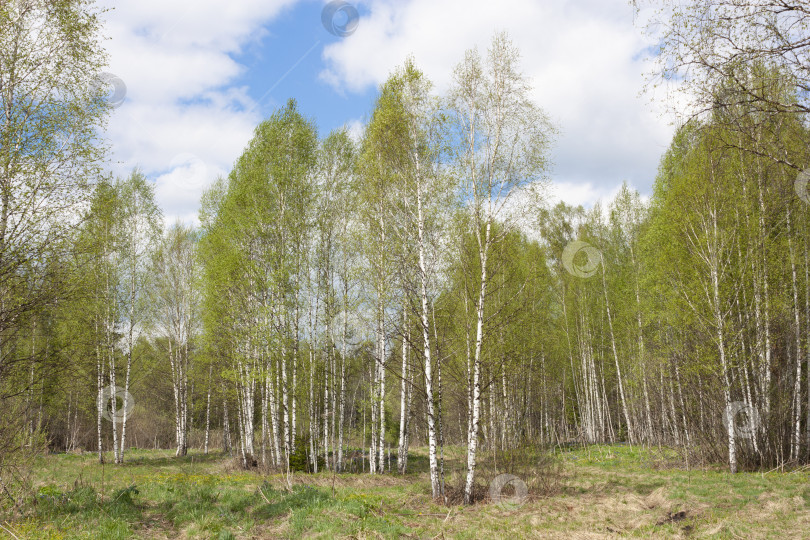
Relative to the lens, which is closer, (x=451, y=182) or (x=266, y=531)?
(x=266, y=531)

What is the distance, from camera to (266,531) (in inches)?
283

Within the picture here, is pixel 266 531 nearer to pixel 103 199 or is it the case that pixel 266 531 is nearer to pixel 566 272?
pixel 103 199

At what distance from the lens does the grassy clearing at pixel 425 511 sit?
685 centimetres

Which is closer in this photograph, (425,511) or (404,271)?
(425,511)

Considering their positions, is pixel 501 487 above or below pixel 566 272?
below

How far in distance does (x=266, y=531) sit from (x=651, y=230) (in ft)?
52.1

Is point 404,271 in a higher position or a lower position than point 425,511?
higher

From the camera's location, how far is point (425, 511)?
8953 millimetres

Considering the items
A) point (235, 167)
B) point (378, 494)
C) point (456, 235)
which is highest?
point (235, 167)

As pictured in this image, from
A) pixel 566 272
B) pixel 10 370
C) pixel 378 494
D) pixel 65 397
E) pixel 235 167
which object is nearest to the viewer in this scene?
pixel 10 370

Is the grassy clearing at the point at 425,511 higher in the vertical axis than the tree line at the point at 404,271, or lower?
lower

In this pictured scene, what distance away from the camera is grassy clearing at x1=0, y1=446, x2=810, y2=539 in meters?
6.85

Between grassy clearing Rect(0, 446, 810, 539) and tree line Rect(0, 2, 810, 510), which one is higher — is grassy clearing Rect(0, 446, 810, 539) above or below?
below

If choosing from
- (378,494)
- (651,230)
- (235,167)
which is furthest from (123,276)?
(651,230)
